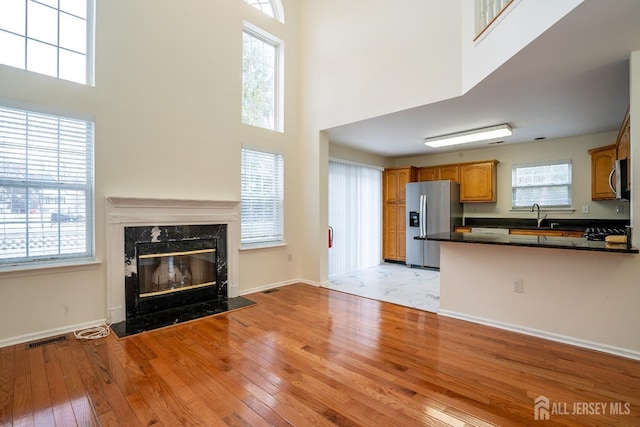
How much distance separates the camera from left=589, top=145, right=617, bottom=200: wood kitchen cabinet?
470 centimetres

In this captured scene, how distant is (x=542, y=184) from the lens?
5531 mm

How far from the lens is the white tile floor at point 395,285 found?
4.23m

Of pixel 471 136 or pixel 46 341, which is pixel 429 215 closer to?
pixel 471 136

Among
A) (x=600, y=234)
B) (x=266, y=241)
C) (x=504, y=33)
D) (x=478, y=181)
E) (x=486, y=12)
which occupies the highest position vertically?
(x=486, y=12)

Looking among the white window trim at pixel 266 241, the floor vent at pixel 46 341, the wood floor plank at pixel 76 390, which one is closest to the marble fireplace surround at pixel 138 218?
the white window trim at pixel 266 241

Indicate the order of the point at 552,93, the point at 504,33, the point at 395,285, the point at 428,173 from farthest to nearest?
the point at 428,173 < the point at 395,285 < the point at 552,93 < the point at 504,33

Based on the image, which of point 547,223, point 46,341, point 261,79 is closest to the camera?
point 46,341

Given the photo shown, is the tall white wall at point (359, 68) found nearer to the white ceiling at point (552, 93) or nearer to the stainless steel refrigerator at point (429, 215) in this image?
the white ceiling at point (552, 93)

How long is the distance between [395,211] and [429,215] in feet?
3.20

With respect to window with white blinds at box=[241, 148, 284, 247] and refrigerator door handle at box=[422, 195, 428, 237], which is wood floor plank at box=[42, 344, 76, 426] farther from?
refrigerator door handle at box=[422, 195, 428, 237]

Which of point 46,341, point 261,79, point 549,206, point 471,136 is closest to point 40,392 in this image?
point 46,341

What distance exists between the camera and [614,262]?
2.66m

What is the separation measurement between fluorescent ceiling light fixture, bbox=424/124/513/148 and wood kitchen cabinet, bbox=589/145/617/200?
5.01 feet

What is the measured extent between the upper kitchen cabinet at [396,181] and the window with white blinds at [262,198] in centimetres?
310
